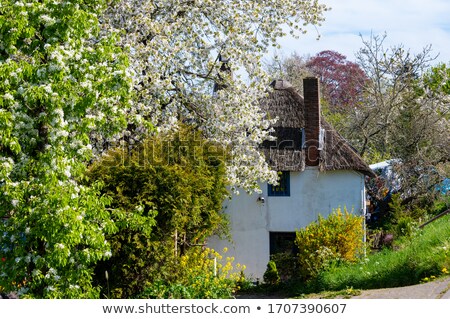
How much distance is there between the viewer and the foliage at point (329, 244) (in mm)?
18109

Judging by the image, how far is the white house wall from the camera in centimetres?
2505

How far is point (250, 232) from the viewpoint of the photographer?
25.2m

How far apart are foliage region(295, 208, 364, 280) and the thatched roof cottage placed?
5763 mm

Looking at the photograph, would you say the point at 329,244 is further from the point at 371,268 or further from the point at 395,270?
the point at 395,270

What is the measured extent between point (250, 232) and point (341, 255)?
23.6ft

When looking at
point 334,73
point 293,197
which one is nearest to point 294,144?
point 293,197

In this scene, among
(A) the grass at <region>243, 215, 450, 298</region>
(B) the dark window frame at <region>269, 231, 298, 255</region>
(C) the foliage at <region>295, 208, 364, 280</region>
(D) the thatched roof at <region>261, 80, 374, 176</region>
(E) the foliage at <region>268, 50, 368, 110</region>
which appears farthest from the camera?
(E) the foliage at <region>268, 50, 368, 110</region>

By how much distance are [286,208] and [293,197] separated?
448mm

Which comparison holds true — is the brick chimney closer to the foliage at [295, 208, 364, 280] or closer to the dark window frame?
the dark window frame

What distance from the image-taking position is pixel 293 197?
2520cm

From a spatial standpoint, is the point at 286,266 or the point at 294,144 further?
the point at 294,144

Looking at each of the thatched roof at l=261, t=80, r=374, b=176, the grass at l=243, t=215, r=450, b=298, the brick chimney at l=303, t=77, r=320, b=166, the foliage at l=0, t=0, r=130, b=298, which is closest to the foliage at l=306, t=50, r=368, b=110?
the thatched roof at l=261, t=80, r=374, b=176

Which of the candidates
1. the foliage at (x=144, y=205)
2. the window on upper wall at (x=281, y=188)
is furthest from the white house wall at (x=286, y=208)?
the foliage at (x=144, y=205)

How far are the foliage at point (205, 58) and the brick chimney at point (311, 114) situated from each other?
705 centimetres
